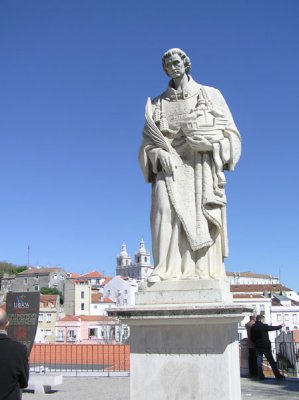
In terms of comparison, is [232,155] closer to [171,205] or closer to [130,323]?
[171,205]

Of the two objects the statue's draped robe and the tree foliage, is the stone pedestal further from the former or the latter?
the tree foliage

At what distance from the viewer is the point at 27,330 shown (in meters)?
11.1

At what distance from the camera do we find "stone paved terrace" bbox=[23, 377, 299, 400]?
368 inches

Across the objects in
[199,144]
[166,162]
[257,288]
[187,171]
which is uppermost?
[199,144]

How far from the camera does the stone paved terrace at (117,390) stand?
9.36 m

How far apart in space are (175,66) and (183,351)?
3479 millimetres

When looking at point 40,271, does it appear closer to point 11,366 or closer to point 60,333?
point 60,333

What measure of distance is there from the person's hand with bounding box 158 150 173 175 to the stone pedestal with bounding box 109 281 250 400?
1.34 meters

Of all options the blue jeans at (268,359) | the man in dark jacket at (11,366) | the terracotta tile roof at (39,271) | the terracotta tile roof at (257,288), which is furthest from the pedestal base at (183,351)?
the terracotta tile roof at (39,271)

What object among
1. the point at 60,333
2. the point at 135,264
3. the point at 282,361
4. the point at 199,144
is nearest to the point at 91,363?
the point at 282,361

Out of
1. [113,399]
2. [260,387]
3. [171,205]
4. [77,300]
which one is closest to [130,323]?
[171,205]

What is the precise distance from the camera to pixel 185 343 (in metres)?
5.03

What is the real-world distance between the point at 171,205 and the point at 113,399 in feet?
17.9

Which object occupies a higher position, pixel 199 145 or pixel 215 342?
pixel 199 145
